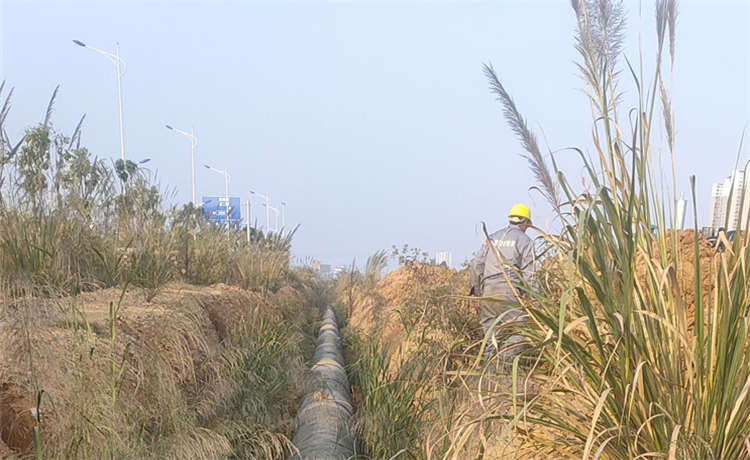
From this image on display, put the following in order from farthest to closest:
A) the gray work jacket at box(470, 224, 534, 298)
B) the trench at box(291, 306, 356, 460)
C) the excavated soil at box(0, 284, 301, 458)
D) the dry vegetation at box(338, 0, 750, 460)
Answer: the gray work jacket at box(470, 224, 534, 298) < the trench at box(291, 306, 356, 460) < the excavated soil at box(0, 284, 301, 458) < the dry vegetation at box(338, 0, 750, 460)

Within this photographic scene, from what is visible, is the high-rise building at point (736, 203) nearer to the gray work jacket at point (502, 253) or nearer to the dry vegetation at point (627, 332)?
the dry vegetation at point (627, 332)

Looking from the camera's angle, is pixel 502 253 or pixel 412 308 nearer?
pixel 502 253

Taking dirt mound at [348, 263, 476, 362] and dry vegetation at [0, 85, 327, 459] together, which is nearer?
A: dry vegetation at [0, 85, 327, 459]

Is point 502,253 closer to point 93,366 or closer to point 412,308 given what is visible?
point 412,308

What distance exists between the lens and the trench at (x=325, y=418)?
14.6 ft

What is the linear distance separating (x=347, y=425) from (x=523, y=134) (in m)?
3.14

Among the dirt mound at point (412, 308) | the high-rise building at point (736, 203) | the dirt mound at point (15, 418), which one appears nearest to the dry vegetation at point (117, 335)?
the dirt mound at point (15, 418)

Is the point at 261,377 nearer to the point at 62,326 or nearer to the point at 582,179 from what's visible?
the point at 62,326

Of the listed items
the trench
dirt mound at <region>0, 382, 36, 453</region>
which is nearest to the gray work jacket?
the trench

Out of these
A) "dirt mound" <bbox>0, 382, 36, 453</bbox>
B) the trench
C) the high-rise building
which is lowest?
the trench

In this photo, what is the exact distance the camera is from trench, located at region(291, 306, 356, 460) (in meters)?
4.44

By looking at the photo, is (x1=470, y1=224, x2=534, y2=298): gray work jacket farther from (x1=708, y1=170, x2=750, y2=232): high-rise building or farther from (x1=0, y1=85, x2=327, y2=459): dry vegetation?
(x1=708, y1=170, x2=750, y2=232): high-rise building

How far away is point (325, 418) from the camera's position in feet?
16.4

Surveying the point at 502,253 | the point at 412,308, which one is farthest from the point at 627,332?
the point at 412,308
